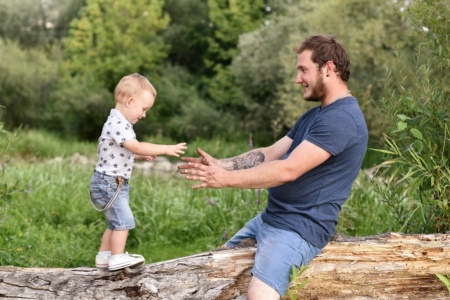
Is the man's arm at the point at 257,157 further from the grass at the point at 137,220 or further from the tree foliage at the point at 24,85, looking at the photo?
the tree foliage at the point at 24,85

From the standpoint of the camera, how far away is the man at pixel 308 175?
126 inches

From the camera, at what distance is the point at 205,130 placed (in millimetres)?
18688

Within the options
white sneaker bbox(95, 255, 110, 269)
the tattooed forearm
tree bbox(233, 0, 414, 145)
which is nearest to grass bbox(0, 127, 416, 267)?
white sneaker bbox(95, 255, 110, 269)

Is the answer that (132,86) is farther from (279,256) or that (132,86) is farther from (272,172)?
(279,256)

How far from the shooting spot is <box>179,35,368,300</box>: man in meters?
3.21

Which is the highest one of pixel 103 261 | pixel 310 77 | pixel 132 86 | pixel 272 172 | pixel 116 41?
pixel 310 77

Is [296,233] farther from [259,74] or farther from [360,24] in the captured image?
[259,74]

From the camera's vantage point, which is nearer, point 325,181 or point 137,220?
point 325,181

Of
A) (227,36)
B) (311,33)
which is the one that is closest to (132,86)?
(311,33)

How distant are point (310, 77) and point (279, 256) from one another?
948 millimetres

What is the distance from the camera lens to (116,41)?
65.4 feet

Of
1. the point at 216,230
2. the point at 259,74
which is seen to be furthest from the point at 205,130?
the point at 216,230

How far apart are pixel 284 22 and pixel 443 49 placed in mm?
14169

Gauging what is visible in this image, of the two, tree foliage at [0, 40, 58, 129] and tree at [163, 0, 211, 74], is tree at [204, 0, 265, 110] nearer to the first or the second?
tree at [163, 0, 211, 74]
